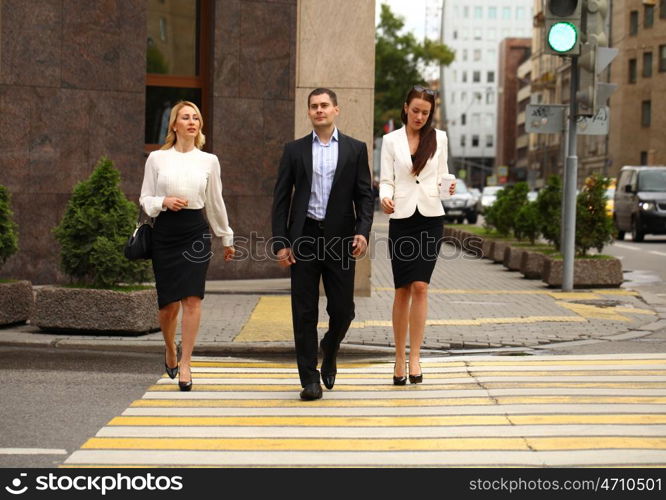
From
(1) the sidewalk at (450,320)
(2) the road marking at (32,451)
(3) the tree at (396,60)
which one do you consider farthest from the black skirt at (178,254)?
(3) the tree at (396,60)

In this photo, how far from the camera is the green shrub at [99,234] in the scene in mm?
10922

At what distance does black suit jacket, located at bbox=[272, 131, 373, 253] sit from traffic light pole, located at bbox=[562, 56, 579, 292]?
8.50m

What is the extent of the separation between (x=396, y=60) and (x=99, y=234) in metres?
56.5

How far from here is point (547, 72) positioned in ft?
336

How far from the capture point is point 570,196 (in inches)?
632

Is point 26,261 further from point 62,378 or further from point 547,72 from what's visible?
point 547,72

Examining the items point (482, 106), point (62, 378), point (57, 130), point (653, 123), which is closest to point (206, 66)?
point (57, 130)

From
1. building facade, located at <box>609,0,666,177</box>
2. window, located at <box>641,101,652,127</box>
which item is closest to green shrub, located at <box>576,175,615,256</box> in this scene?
building facade, located at <box>609,0,666,177</box>

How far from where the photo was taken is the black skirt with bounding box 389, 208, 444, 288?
8.16 m

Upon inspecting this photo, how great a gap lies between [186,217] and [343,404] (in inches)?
65.0

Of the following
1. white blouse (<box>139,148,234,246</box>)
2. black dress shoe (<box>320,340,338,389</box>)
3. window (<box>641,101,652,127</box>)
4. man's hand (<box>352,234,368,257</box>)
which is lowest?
black dress shoe (<box>320,340,338,389</box>)

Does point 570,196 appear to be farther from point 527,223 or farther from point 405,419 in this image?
point 405,419

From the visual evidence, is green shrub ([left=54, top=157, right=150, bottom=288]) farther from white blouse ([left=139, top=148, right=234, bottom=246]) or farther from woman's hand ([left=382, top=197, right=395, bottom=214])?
woman's hand ([left=382, top=197, right=395, bottom=214])

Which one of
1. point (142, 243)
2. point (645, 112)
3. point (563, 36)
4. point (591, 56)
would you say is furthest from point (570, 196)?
point (645, 112)
